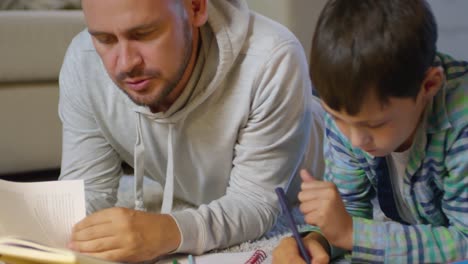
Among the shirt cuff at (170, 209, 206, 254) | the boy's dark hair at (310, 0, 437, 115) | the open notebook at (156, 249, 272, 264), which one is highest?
the boy's dark hair at (310, 0, 437, 115)

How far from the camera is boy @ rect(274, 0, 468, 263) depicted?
68 centimetres

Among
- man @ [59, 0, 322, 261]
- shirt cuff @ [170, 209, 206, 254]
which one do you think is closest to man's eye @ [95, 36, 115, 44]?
man @ [59, 0, 322, 261]

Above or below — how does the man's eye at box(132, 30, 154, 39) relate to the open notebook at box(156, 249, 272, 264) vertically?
above

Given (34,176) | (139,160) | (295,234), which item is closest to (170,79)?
(139,160)

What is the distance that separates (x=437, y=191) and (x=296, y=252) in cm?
19

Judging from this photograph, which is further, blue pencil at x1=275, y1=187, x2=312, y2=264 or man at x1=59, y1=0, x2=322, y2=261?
man at x1=59, y1=0, x2=322, y2=261

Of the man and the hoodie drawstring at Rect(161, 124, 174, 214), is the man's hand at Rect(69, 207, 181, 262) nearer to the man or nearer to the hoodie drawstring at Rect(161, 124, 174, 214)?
the man

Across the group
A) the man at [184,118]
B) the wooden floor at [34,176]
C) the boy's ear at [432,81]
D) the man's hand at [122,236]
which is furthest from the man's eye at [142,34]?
the wooden floor at [34,176]

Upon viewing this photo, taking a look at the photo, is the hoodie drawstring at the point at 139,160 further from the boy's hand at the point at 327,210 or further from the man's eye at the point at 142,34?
the boy's hand at the point at 327,210

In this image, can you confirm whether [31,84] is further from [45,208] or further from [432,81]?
[432,81]

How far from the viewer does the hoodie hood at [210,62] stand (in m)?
0.98

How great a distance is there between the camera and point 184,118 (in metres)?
1.03

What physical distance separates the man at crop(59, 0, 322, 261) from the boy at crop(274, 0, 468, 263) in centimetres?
14

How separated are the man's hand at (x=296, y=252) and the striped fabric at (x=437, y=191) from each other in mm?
40
